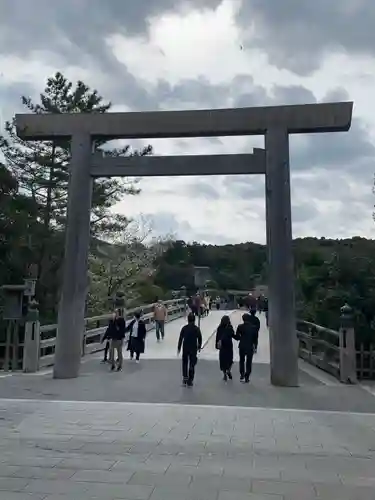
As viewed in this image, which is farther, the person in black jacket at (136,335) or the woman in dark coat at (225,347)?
the person in black jacket at (136,335)

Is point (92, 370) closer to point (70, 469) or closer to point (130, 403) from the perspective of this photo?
point (130, 403)

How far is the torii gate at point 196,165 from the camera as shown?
12.9 m

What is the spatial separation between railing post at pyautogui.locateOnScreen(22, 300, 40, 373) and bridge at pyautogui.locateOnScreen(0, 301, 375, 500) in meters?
0.31

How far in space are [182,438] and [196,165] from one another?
7.85 m

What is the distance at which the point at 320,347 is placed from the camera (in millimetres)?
16031

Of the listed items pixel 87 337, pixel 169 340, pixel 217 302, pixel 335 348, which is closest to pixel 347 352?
pixel 335 348

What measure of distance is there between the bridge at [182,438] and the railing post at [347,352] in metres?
0.31

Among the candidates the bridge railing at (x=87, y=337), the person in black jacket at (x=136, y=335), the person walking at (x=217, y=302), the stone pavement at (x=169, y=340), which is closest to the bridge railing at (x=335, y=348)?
the stone pavement at (x=169, y=340)

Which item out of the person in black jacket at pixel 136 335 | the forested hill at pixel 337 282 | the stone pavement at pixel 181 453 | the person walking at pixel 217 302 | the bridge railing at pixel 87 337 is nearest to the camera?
the stone pavement at pixel 181 453

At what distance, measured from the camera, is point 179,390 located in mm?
11492

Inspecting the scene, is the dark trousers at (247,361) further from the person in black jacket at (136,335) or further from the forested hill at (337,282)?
the person in black jacket at (136,335)

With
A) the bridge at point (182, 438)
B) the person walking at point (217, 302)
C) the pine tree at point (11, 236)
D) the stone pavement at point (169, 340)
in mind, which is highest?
the pine tree at point (11, 236)

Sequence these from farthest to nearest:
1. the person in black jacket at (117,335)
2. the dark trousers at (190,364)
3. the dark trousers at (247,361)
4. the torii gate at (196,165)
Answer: the person in black jacket at (117,335), the torii gate at (196,165), the dark trousers at (247,361), the dark trousers at (190,364)

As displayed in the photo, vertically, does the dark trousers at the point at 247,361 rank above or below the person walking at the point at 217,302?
below
